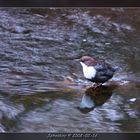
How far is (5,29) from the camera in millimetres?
1937

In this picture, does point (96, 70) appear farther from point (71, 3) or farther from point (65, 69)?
point (71, 3)

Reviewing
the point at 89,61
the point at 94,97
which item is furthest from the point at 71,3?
the point at 94,97

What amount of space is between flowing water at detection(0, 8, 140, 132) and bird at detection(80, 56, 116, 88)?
0.07 ft

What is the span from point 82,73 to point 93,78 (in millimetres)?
46

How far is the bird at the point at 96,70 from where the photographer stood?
6.24 feet

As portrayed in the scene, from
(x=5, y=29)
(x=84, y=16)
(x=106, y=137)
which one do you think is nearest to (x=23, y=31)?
(x=5, y=29)

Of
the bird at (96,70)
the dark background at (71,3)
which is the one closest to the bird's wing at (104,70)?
the bird at (96,70)

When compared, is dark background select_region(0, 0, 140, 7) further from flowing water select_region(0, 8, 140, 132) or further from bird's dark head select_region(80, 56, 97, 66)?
bird's dark head select_region(80, 56, 97, 66)

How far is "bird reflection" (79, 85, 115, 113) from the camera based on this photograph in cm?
189

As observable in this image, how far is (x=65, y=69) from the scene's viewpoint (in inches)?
75.8

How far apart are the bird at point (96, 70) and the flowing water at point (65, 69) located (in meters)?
0.02

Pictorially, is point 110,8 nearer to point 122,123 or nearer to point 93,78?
point 93,78

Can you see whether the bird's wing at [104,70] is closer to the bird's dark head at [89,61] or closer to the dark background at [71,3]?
the bird's dark head at [89,61]

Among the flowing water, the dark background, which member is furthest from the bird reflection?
the dark background
